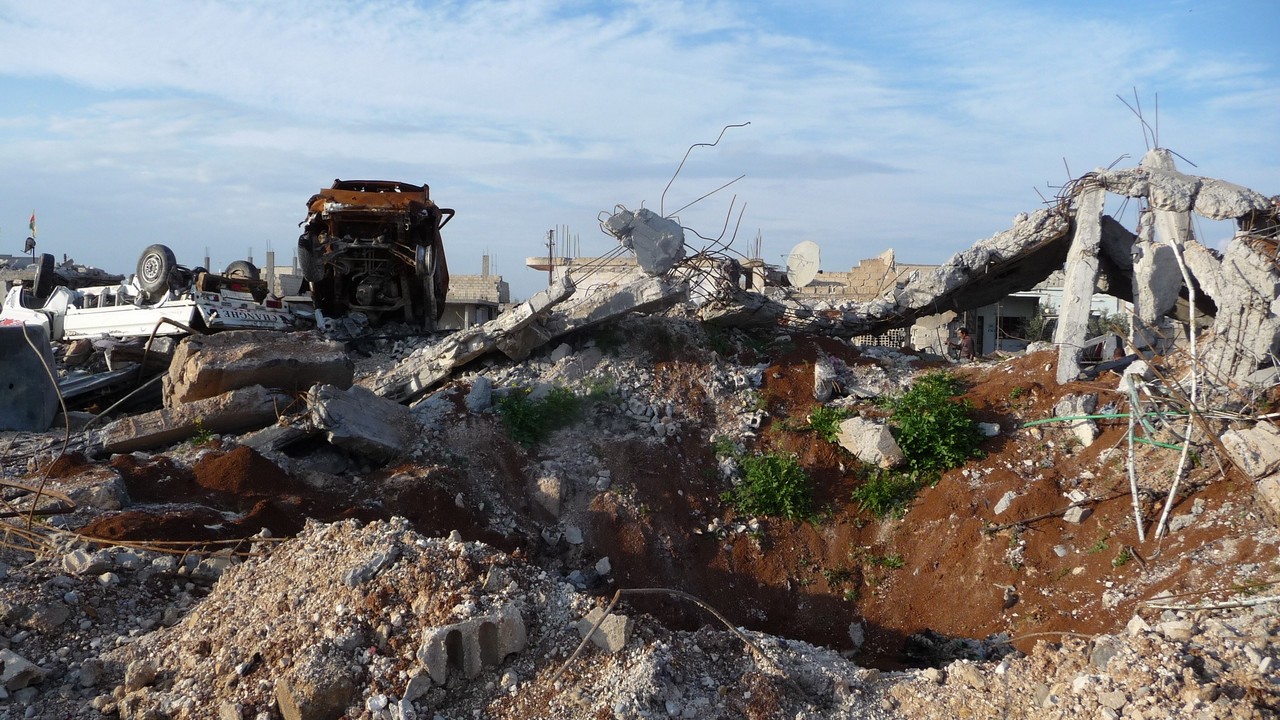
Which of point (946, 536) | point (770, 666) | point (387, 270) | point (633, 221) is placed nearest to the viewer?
point (770, 666)

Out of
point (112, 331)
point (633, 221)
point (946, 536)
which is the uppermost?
point (633, 221)

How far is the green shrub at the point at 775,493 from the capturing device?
8.95 meters

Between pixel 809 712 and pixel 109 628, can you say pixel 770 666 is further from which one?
pixel 109 628

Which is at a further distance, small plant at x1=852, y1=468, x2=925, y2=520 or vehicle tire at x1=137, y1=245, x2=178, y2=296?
vehicle tire at x1=137, y1=245, x2=178, y2=296

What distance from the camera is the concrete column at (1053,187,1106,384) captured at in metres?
9.27

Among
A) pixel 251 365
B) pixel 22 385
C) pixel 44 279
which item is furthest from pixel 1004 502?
pixel 44 279

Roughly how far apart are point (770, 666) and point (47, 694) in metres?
3.81

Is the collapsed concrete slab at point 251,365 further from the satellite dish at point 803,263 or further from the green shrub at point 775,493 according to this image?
the satellite dish at point 803,263

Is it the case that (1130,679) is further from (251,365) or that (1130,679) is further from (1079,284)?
(251,365)

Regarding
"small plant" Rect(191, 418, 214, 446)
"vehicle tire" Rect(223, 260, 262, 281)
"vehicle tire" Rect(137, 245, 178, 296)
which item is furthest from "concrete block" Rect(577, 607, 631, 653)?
"vehicle tire" Rect(223, 260, 262, 281)

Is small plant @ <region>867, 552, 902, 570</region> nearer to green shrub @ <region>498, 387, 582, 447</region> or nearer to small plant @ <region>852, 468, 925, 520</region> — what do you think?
small plant @ <region>852, 468, 925, 520</region>

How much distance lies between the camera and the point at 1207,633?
5.02 meters

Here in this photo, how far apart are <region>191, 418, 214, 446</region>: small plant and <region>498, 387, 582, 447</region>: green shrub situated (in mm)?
2729

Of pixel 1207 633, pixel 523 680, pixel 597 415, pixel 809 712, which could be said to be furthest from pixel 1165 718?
pixel 597 415
